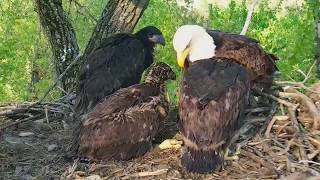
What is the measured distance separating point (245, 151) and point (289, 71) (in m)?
4.42

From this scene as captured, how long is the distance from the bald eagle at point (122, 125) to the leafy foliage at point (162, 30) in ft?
4.36

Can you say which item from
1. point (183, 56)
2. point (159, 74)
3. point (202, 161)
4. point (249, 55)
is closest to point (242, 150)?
point (202, 161)

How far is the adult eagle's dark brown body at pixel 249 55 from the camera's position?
5.20 metres

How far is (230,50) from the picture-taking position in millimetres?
5230

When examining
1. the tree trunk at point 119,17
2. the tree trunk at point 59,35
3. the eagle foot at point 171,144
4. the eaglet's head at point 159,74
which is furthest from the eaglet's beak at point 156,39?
the eagle foot at point 171,144

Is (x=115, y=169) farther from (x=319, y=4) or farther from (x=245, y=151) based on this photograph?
(x=319, y=4)

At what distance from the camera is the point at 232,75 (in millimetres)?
4922

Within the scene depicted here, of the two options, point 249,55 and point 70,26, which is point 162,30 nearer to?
point 70,26

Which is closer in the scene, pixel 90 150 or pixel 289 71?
pixel 90 150

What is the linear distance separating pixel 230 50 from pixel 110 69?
1421mm

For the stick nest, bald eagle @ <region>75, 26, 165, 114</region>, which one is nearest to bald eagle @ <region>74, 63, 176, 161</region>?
the stick nest

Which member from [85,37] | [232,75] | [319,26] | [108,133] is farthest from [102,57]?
[85,37]

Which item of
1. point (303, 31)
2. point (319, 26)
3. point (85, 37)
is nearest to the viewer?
point (319, 26)

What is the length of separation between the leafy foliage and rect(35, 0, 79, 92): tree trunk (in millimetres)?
651
